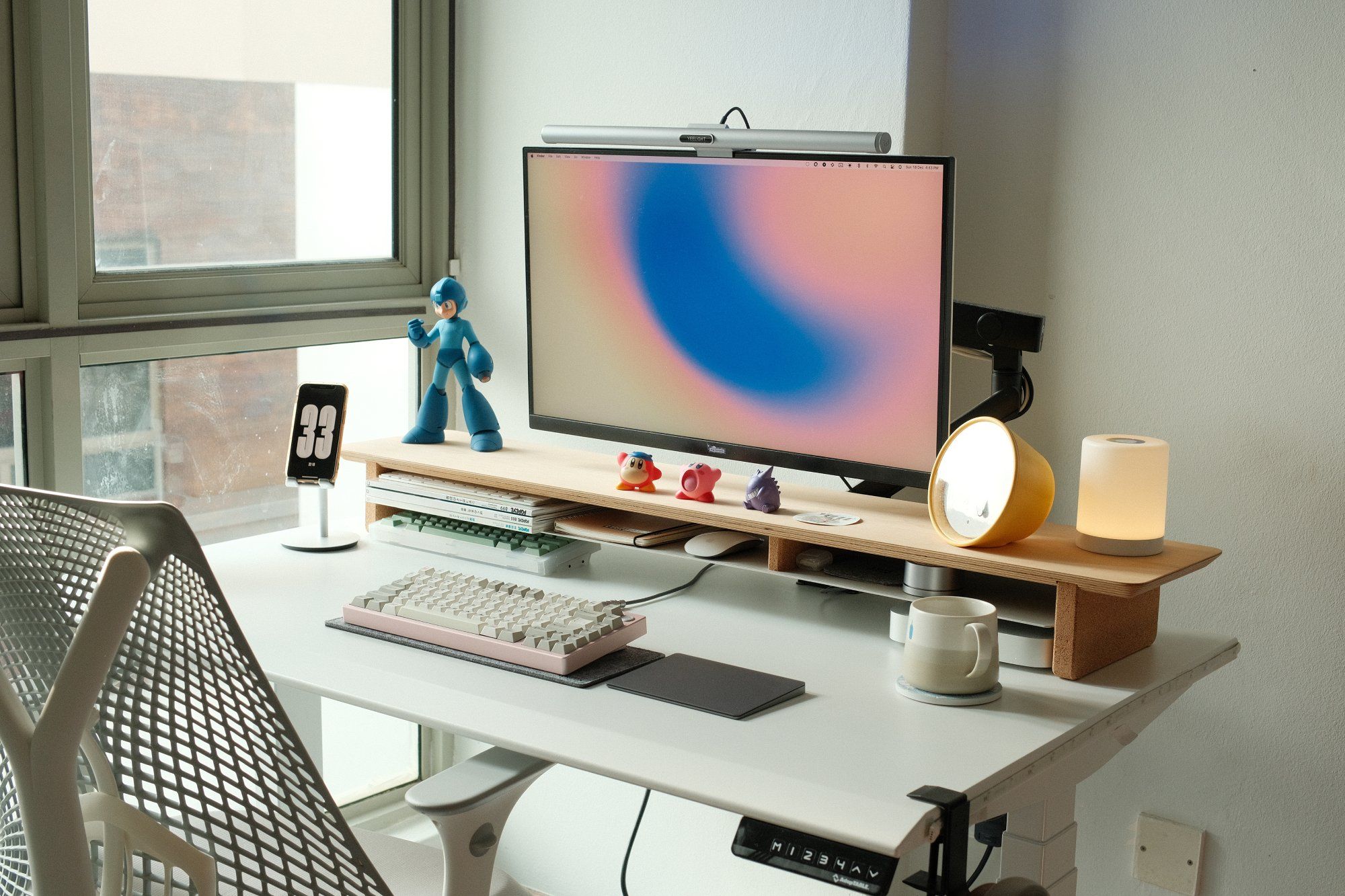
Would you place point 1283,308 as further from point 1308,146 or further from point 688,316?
point 688,316

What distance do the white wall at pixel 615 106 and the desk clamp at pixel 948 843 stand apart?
36.0 inches

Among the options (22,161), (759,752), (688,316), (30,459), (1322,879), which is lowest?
(1322,879)

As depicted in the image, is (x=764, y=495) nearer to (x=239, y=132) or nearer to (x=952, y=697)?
(x=952, y=697)

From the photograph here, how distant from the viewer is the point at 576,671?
136 cm

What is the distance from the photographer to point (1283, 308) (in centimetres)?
163

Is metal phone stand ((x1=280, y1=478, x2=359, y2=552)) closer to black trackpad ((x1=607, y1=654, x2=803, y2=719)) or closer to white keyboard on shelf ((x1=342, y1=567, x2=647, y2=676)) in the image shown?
white keyboard on shelf ((x1=342, y1=567, x2=647, y2=676))

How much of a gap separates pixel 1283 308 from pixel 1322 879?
2.40ft

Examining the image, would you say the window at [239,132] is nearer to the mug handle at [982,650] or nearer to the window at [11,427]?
the window at [11,427]

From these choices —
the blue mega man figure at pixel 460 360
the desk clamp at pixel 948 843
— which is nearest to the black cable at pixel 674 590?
the blue mega man figure at pixel 460 360

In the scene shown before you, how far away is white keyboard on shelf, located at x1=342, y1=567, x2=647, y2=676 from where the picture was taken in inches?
53.9

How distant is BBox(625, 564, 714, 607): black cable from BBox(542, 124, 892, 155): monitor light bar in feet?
1.80

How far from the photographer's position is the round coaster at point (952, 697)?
1.28 m

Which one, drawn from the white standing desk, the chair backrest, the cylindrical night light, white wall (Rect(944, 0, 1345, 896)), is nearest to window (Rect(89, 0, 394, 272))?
the white standing desk

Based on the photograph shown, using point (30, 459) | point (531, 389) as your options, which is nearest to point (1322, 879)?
point (531, 389)
